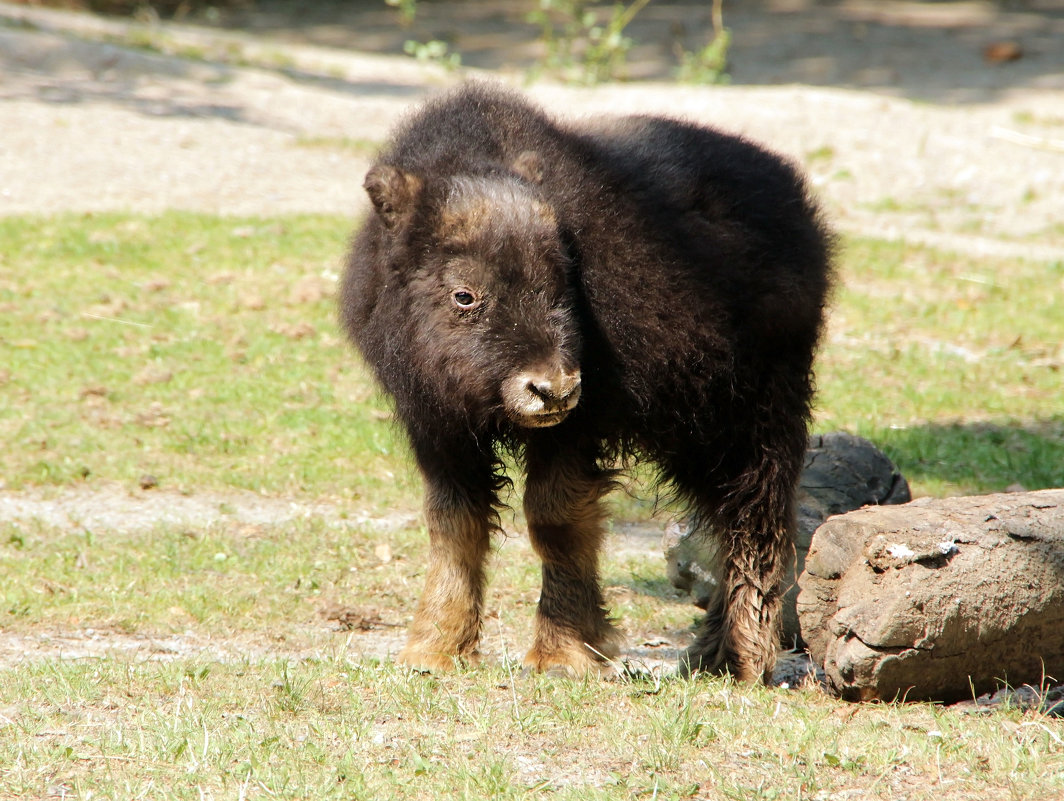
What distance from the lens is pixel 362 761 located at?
163 inches

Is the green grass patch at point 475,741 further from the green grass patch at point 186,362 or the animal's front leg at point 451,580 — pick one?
the green grass patch at point 186,362

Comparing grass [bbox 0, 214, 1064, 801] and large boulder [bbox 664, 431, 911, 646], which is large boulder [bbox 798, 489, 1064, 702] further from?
large boulder [bbox 664, 431, 911, 646]

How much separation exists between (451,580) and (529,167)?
185 centimetres

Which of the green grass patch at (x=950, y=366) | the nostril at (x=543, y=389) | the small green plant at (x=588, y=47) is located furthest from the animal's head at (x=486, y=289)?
the small green plant at (x=588, y=47)

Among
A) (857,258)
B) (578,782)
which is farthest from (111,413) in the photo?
(857,258)

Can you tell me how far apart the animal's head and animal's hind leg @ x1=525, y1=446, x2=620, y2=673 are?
0.39m

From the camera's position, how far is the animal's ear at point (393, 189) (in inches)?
194

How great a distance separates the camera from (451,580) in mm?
5520

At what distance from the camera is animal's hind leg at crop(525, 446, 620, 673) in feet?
17.2

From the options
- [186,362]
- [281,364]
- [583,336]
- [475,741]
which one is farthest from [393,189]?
[186,362]

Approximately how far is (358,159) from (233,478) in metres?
7.69

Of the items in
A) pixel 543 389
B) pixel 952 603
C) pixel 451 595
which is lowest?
pixel 451 595

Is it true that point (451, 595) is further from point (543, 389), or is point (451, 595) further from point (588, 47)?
point (588, 47)

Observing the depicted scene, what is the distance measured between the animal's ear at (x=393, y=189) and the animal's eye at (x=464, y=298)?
1.39ft
